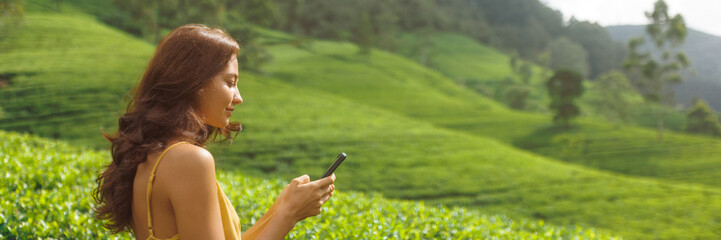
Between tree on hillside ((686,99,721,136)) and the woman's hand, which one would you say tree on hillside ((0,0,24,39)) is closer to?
the woman's hand

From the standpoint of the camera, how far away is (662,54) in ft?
114

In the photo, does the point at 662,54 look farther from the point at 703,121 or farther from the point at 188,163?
the point at 188,163

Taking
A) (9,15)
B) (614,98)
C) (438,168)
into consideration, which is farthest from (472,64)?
(9,15)

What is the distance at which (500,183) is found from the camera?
886 inches

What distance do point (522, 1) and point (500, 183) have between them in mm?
80690

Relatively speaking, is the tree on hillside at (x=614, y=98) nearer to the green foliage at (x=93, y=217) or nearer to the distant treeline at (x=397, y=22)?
the distant treeline at (x=397, y=22)

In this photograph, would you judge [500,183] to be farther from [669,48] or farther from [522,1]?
[522,1]

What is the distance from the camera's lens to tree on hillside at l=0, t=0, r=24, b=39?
2596 cm

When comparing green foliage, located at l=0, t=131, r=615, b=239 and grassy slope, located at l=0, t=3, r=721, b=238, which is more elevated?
green foliage, located at l=0, t=131, r=615, b=239

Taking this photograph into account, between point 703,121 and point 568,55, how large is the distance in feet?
123

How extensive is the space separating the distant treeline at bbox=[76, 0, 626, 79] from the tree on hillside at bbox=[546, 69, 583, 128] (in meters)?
21.4

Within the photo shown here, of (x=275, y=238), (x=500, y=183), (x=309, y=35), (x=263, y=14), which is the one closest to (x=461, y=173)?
(x=500, y=183)

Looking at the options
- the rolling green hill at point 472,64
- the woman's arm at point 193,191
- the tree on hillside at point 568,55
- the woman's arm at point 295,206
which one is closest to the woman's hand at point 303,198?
the woman's arm at point 295,206

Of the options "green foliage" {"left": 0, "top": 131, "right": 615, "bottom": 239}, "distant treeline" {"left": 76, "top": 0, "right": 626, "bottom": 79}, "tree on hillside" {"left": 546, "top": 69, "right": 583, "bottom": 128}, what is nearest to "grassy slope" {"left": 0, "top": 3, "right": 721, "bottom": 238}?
"distant treeline" {"left": 76, "top": 0, "right": 626, "bottom": 79}
